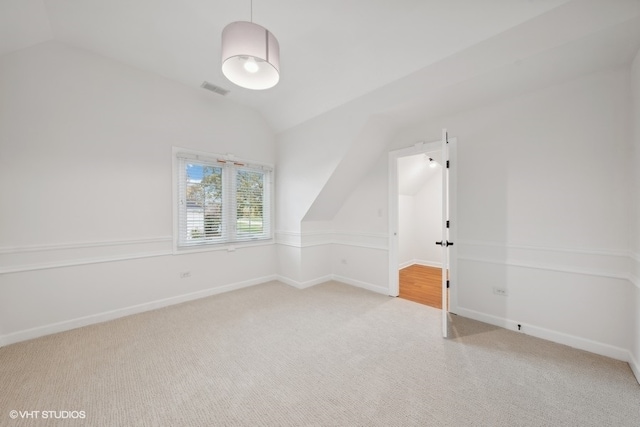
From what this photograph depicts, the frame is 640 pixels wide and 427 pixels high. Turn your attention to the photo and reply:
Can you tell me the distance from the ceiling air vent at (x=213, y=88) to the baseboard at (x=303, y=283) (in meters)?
3.18

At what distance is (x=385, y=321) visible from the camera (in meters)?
2.80

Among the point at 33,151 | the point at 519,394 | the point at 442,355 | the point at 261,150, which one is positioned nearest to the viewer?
the point at 519,394

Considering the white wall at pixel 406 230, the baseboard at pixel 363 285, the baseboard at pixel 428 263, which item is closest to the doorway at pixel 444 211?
the baseboard at pixel 363 285

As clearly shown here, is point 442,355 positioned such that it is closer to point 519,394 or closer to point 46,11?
point 519,394

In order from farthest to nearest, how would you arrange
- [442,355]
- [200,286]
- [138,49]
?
[200,286]
[138,49]
[442,355]

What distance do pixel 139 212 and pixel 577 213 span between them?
4844 mm

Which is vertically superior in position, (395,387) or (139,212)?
(139,212)

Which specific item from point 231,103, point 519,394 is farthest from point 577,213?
point 231,103

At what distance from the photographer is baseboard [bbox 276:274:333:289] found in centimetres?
399

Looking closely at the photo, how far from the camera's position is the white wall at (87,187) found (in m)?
2.36

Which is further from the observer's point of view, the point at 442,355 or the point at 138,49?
the point at 138,49

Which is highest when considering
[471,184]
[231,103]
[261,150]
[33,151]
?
[231,103]

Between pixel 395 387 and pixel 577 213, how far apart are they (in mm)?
2339

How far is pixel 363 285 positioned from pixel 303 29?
11.8 ft
